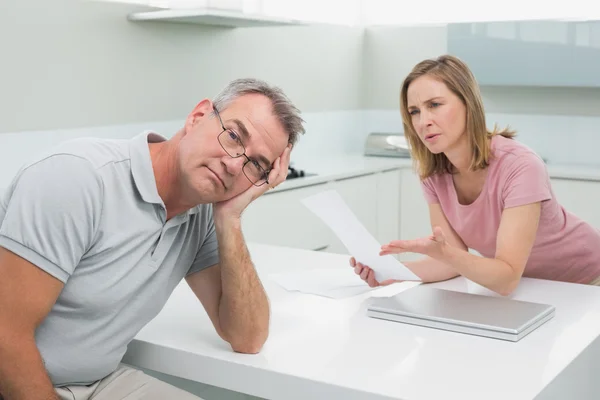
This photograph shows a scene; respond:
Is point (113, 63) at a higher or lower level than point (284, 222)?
higher

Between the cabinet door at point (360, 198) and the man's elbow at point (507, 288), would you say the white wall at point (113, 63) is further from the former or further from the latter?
the man's elbow at point (507, 288)

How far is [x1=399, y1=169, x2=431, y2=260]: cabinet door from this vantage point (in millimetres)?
4531

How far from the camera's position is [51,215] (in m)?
1.56

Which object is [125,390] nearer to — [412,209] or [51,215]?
[51,215]

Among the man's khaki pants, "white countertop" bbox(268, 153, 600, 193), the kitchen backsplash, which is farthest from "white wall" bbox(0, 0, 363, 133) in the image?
the man's khaki pants

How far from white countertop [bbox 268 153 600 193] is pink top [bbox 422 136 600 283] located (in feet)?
4.45

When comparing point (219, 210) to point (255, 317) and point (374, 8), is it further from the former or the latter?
point (374, 8)

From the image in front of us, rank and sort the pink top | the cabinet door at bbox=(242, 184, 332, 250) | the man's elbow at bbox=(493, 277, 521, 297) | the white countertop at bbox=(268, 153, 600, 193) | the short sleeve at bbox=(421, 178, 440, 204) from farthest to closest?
1. the white countertop at bbox=(268, 153, 600, 193)
2. the cabinet door at bbox=(242, 184, 332, 250)
3. the short sleeve at bbox=(421, 178, 440, 204)
4. the pink top
5. the man's elbow at bbox=(493, 277, 521, 297)

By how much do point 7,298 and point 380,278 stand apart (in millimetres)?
956

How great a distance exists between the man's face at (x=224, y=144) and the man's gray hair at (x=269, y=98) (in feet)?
0.04

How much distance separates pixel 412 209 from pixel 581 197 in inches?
35.0

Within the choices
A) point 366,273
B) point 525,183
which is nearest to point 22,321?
point 366,273

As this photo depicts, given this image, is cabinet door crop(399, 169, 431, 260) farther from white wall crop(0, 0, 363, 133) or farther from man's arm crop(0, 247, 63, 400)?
man's arm crop(0, 247, 63, 400)

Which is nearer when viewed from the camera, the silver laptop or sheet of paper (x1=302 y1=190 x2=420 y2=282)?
the silver laptop
